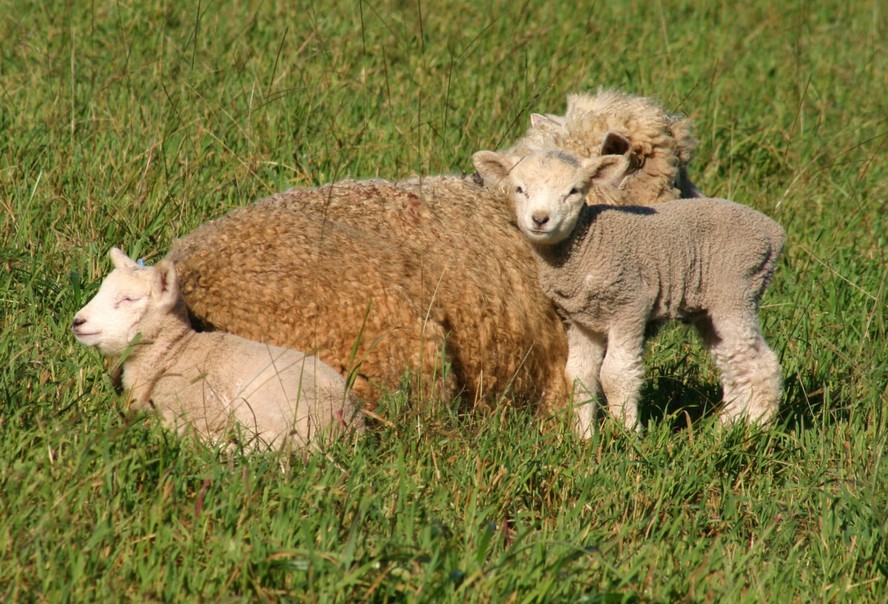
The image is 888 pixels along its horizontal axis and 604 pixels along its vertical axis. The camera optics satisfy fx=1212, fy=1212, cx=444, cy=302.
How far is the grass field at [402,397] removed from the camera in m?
3.47

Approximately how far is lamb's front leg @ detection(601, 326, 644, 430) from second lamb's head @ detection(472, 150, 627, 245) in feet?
1.55

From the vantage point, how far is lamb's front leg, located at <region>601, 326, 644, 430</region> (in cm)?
482

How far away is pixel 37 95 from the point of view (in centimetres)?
699

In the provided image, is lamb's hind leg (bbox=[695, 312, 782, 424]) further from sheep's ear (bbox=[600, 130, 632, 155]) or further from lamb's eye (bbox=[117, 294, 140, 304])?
lamb's eye (bbox=[117, 294, 140, 304])

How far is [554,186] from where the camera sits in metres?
4.60

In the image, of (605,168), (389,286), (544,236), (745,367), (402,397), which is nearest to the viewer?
(402,397)

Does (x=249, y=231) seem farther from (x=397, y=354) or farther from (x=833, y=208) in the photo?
(x=833, y=208)

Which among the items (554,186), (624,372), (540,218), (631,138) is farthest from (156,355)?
(631,138)

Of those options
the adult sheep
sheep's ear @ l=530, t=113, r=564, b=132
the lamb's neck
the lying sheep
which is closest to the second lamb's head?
the adult sheep

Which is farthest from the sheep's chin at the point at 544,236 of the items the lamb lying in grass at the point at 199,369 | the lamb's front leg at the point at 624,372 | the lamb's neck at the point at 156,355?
the lamb's neck at the point at 156,355

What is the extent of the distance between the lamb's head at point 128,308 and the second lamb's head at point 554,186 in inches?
54.7

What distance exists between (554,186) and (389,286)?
2.42ft

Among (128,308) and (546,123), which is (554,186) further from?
(128,308)

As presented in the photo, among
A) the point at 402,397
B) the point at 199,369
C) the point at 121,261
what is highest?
the point at 121,261
